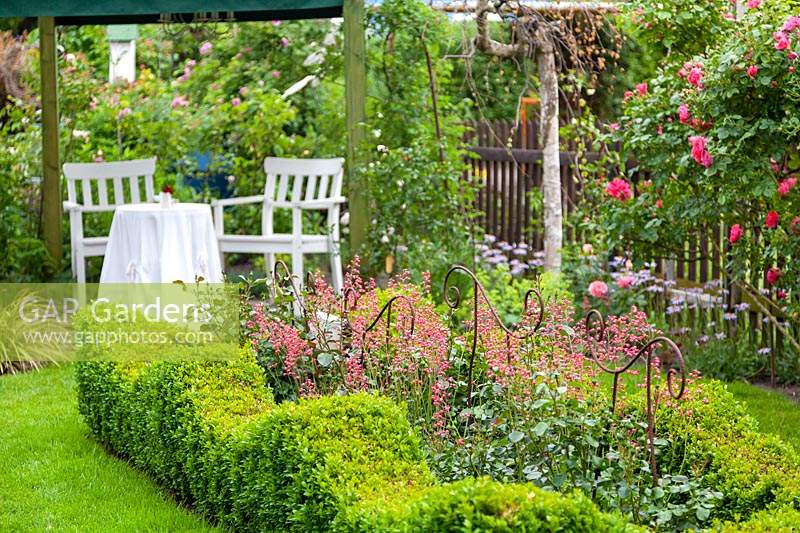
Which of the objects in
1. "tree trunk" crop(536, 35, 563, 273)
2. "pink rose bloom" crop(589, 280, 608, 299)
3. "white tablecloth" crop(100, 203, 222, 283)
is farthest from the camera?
"tree trunk" crop(536, 35, 563, 273)

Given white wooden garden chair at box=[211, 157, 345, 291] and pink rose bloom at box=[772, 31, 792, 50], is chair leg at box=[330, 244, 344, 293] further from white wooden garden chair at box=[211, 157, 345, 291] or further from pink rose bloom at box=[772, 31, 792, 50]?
pink rose bloom at box=[772, 31, 792, 50]

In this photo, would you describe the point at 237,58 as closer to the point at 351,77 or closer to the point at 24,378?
the point at 351,77

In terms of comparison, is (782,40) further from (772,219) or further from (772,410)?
(772,410)

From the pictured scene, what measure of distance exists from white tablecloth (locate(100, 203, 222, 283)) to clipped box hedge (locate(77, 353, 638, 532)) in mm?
1933

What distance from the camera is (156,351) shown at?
471 centimetres

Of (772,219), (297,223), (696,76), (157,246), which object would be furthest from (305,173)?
(772,219)

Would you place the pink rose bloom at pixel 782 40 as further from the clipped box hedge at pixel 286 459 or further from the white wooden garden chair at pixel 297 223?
the white wooden garden chair at pixel 297 223

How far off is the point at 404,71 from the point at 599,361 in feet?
15.0

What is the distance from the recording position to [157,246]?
6.94 meters

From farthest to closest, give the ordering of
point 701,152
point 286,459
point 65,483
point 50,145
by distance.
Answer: point 50,145 → point 701,152 → point 65,483 → point 286,459

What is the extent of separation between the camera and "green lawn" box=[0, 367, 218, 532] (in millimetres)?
3973

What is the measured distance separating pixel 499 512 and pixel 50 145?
20.6ft

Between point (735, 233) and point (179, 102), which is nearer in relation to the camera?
point (735, 233)

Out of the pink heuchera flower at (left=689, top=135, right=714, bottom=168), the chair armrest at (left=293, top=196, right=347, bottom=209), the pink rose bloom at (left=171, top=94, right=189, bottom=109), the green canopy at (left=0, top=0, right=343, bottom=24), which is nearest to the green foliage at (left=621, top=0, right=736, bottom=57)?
the pink heuchera flower at (left=689, top=135, right=714, bottom=168)
